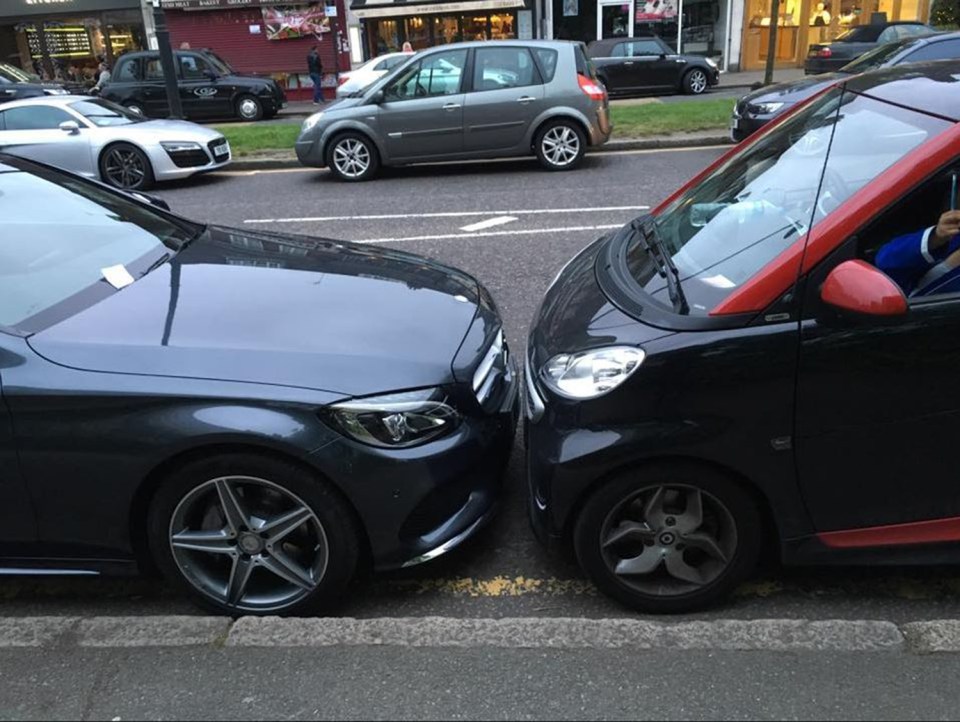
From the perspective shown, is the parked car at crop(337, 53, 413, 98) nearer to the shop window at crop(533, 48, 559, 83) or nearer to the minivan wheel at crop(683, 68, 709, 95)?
the minivan wheel at crop(683, 68, 709, 95)

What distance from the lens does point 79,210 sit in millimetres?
3824

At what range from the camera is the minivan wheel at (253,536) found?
2682mm

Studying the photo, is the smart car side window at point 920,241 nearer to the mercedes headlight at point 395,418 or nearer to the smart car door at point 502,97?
the mercedes headlight at point 395,418

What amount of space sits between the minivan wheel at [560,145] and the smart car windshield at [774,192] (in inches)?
295

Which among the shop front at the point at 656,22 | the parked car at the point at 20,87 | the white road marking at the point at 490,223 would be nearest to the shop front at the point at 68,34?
the parked car at the point at 20,87

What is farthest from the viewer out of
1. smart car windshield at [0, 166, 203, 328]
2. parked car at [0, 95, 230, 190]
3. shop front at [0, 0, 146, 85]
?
shop front at [0, 0, 146, 85]

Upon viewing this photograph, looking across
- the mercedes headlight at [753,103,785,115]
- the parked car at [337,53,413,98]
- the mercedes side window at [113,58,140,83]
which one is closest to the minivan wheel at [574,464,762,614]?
the mercedes headlight at [753,103,785,115]

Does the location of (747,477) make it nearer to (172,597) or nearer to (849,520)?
(849,520)

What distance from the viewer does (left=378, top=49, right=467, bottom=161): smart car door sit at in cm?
1073

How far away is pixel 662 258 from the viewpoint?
3064 mm

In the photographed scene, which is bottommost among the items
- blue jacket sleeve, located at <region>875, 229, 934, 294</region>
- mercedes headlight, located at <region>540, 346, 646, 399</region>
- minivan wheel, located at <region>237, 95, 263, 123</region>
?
minivan wheel, located at <region>237, 95, 263, 123</region>

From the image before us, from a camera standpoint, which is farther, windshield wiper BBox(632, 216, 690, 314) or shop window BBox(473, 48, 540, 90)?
shop window BBox(473, 48, 540, 90)

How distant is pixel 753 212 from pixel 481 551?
1650 millimetres

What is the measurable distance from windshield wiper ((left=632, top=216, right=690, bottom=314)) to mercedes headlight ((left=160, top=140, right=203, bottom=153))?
9.12 metres
